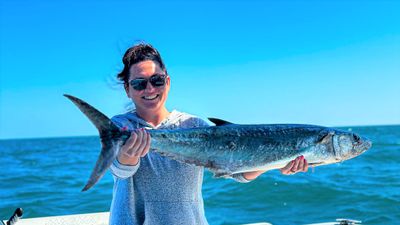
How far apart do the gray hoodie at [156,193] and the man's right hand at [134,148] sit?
5 centimetres

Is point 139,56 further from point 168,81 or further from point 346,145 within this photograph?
point 346,145

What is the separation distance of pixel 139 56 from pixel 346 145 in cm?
158

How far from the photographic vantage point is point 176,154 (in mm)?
2867

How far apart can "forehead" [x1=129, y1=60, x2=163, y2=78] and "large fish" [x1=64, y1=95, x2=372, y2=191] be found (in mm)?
386

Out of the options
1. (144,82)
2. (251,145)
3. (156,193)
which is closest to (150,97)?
(144,82)

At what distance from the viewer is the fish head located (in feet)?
10.1

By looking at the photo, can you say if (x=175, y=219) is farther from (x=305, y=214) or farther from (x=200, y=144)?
(x=305, y=214)

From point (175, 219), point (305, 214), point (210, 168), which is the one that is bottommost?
point (305, 214)

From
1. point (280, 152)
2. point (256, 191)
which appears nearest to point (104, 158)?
point (280, 152)

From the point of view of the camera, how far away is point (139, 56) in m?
2.94

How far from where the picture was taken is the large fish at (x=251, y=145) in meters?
2.93

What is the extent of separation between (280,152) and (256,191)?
9.69 m

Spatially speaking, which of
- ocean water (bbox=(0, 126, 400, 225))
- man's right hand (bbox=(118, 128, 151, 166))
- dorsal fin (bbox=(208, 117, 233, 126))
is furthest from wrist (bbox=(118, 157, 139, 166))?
ocean water (bbox=(0, 126, 400, 225))

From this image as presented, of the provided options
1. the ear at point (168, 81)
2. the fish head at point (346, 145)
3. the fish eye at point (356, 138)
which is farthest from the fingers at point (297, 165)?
the ear at point (168, 81)
